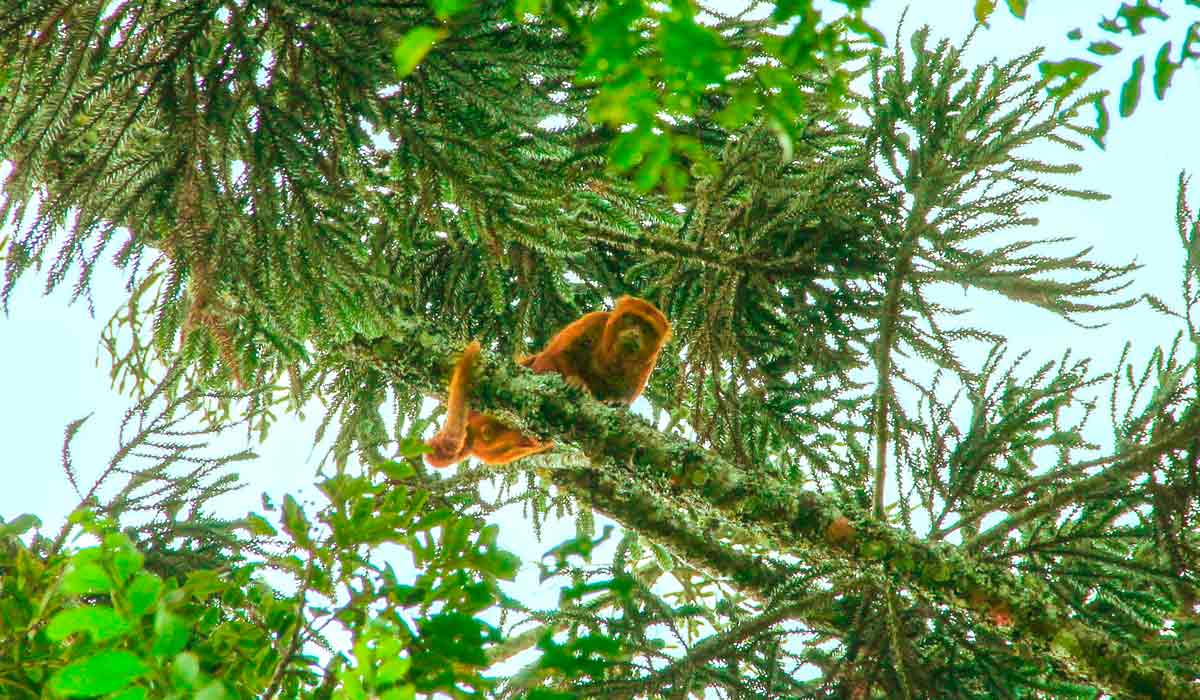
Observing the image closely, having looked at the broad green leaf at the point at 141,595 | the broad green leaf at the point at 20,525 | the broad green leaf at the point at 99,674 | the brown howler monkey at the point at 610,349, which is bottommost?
the broad green leaf at the point at 99,674

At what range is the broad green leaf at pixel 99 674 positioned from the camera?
Result: 1.35 m

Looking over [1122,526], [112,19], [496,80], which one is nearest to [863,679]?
[1122,526]

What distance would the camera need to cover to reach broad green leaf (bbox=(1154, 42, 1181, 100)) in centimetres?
180

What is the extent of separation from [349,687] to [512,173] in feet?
6.52

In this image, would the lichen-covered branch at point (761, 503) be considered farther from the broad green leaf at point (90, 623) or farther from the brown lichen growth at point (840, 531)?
the broad green leaf at point (90, 623)

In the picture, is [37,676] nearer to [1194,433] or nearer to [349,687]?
[349,687]

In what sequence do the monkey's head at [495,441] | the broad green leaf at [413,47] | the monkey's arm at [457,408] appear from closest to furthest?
the broad green leaf at [413,47] < the monkey's arm at [457,408] < the monkey's head at [495,441]

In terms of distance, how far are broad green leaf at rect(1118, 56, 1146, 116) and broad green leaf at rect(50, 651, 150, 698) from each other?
7.13 ft

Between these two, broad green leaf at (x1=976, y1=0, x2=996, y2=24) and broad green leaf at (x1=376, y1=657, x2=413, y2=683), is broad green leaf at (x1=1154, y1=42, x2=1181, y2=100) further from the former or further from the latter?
broad green leaf at (x1=376, y1=657, x2=413, y2=683)

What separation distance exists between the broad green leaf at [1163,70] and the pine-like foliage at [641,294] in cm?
→ 106

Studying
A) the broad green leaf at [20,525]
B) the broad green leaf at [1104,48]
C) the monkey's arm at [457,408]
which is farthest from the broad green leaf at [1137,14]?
the broad green leaf at [20,525]

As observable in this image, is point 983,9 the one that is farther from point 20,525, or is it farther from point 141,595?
point 20,525

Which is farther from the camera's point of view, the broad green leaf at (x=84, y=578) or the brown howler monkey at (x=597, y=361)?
the brown howler monkey at (x=597, y=361)

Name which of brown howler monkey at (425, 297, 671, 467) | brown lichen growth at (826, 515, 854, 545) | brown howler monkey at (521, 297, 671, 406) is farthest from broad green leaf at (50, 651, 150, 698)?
brown howler monkey at (521, 297, 671, 406)
